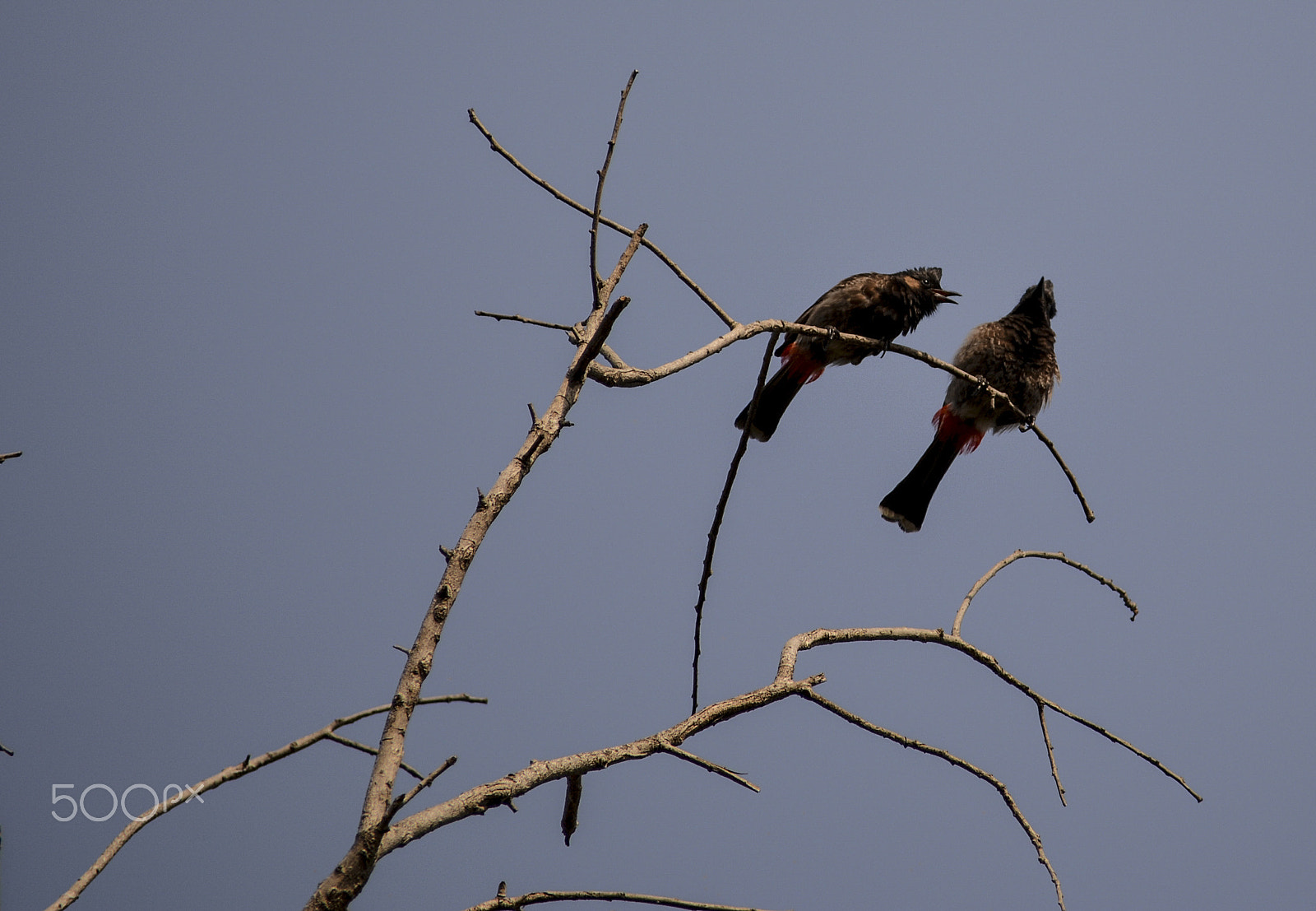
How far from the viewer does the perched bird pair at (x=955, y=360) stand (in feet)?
16.7

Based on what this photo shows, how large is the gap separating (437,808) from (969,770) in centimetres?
109

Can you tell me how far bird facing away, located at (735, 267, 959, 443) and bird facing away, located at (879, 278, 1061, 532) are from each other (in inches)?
14.5

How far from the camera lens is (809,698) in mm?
1914

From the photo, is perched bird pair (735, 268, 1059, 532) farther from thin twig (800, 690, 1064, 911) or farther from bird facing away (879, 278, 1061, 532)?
thin twig (800, 690, 1064, 911)

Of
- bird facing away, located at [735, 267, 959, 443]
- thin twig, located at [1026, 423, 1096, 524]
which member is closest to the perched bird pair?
bird facing away, located at [735, 267, 959, 443]

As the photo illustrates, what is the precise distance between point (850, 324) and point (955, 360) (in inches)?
24.2

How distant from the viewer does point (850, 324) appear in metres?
5.14

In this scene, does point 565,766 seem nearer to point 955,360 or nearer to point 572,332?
point 572,332

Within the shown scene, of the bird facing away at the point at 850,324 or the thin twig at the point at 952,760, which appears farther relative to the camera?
the bird facing away at the point at 850,324

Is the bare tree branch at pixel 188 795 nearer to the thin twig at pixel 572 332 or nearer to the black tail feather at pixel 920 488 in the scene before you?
the thin twig at pixel 572 332

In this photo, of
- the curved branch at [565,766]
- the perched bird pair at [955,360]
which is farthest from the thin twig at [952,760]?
the perched bird pair at [955,360]

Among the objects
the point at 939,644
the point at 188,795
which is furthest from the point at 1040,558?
the point at 188,795

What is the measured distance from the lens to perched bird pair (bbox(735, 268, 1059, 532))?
16.7 ft

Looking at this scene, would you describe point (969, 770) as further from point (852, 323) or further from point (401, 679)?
point (852, 323)
